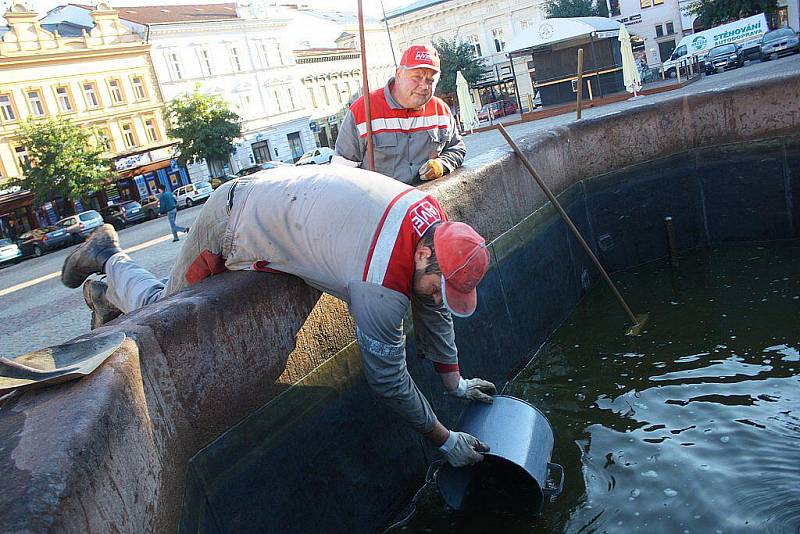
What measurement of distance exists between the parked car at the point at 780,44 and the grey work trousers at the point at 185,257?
3092 cm

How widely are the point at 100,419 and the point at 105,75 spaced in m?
41.0

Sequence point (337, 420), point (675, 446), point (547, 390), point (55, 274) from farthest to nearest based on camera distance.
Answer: point (55, 274) → point (547, 390) → point (675, 446) → point (337, 420)

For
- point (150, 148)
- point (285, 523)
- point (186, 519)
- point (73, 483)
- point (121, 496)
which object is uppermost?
point (150, 148)

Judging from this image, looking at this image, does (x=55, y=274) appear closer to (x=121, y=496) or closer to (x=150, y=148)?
(x=121, y=496)

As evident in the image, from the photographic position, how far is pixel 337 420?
339cm

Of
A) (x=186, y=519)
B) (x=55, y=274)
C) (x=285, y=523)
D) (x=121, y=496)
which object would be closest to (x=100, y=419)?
(x=121, y=496)

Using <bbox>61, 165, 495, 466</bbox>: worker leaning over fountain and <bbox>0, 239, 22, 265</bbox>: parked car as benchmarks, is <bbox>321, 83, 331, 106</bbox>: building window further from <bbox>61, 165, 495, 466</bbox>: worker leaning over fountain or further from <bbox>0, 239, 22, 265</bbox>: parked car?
<bbox>61, 165, 495, 466</bbox>: worker leaning over fountain

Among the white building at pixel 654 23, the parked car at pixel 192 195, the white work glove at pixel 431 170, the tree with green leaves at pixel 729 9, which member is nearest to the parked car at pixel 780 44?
the tree with green leaves at pixel 729 9

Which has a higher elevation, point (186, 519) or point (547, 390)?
point (186, 519)

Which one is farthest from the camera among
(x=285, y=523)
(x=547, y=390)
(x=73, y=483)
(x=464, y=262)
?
(x=547, y=390)

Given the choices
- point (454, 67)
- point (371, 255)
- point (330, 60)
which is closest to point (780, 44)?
point (454, 67)

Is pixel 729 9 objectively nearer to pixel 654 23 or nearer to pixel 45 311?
pixel 654 23

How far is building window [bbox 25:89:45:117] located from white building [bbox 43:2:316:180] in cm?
690

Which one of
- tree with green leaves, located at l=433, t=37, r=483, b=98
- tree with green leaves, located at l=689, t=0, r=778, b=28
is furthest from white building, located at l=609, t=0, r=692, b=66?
tree with green leaves, located at l=433, t=37, r=483, b=98
